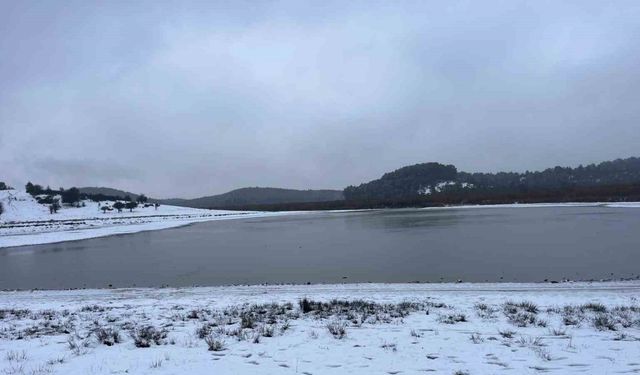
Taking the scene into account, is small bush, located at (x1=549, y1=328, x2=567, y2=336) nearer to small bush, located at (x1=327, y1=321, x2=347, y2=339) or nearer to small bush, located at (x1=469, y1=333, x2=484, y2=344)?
small bush, located at (x1=469, y1=333, x2=484, y2=344)

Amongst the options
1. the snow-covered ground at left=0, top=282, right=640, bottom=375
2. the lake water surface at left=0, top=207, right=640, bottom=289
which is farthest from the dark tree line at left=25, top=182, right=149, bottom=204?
the snow-covered ground at left=0, top=282, right=640, bottom=375

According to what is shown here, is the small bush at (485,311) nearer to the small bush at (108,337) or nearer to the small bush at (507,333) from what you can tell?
the small bush at (507,333)

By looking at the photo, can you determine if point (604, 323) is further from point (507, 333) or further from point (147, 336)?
point (147, 336)

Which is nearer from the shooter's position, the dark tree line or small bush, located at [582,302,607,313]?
small bush, located at [582,302,607,313]

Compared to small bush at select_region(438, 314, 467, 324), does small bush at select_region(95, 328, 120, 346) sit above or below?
above

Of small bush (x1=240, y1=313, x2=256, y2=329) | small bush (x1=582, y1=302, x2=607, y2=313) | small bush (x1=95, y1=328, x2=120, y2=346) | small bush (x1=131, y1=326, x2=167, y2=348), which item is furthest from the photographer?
small bush (x1=582, y1=302, x2=607, y2=313)

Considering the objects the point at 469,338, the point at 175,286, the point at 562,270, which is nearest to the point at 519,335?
the point at 469,338

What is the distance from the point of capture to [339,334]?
28.5 ft

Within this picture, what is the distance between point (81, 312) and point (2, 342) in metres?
3.61

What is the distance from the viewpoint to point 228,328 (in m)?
9.51

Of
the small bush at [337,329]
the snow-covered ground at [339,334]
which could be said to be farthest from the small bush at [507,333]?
the small bush at [337,329]

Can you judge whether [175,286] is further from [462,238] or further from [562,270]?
[462,238]

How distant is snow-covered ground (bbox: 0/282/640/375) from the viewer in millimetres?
6895

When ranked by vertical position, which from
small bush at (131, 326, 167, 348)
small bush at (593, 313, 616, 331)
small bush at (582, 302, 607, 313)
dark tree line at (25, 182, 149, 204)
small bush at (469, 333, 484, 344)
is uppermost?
dark tree line at (25, 182, 149, 204)
